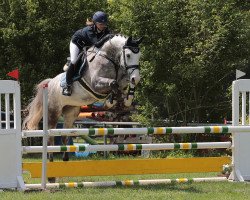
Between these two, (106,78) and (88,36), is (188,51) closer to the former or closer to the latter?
(88,36)

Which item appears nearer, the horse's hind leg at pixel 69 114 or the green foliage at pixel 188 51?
the horse's hind leg at pixel 69 114

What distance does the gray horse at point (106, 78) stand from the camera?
7332mm

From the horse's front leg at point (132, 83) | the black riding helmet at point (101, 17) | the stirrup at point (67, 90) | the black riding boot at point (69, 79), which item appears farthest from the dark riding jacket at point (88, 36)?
the horse's front leg at point (132, 83)

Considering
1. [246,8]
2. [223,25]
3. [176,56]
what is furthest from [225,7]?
[246,8]

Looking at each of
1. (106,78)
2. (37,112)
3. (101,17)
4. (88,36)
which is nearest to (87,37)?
(88,36)

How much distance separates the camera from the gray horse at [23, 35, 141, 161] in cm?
733

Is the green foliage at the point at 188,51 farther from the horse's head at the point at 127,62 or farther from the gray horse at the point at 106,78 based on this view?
the horse's head at the point at 127,62

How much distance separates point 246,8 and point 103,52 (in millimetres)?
10771

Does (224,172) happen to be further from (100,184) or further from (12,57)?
(12,57)

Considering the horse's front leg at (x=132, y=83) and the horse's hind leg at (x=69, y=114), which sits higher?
the horse's front leg at (x=132, y=83)

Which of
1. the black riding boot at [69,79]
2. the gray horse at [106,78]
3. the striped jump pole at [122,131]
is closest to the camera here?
the striped jump pole at [122,131]

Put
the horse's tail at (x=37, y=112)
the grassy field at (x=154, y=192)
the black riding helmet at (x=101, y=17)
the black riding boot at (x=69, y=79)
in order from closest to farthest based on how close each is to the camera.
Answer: the grassy field at (x=154, y=192) < the black riding helmet at (x=101, y=17) < the black riding boot at (x=69, y=79) < the horse's tail at (x=37, y=112)

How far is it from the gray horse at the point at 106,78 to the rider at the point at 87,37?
4.9 inches

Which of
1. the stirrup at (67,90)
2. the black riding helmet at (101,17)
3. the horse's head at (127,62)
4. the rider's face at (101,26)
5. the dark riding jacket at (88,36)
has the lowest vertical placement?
the stirrup at (67,90)
